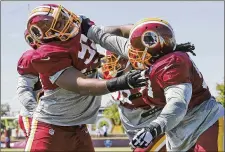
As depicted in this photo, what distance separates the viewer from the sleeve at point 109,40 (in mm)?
4410

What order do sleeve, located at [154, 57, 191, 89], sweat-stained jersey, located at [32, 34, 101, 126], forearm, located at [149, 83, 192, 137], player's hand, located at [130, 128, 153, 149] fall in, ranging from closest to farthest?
player's hand, located at [130, 128, 153, 149]
forearm, located at [149, 83, 192, 137]
sleeve, located at [154, 57, 191, 89]
sweat-stained jersey, located at [32, 34, 101, 126]

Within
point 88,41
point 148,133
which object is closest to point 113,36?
point 88,41

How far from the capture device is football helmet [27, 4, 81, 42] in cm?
408

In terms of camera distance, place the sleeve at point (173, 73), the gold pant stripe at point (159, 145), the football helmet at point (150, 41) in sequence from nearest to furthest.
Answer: the sleeve at point (173, 73) → the football helmet at point (150, 41) → the gold pant stripe at point (159, 145)

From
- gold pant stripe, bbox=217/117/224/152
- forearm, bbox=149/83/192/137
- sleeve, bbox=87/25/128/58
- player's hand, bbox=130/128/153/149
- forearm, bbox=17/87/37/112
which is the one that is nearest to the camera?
player's hand, bbox=130/128/153/149

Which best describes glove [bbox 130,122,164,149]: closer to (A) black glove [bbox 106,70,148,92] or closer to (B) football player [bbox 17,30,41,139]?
(A) black glove [bbox 106,70,148,92]

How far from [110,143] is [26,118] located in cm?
1711

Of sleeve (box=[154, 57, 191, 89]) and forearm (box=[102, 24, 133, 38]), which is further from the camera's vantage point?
forearm (box=[102, 24, 133, 38])

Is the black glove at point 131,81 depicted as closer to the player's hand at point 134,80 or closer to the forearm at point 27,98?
the player's hand at point 134,80

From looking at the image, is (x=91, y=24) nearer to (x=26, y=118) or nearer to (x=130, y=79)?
(x=130, y=79)

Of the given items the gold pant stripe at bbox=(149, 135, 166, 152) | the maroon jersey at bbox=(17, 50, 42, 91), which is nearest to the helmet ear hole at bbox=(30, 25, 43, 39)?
the maroon jersey at bbox=(17, 50, 42, 91)

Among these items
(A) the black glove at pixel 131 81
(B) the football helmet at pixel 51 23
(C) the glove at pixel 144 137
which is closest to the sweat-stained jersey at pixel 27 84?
(B) the football helmet at pixel 51 23

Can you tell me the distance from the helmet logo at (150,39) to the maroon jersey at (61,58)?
1.40ft

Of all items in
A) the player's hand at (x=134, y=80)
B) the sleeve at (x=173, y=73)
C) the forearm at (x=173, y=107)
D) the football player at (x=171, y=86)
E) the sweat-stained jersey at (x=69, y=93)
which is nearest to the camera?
the player's hand at (x=134, y=80)
